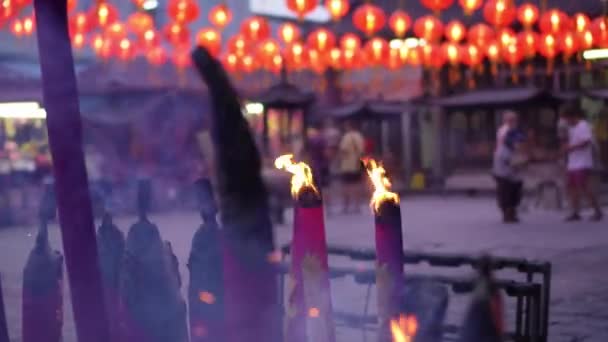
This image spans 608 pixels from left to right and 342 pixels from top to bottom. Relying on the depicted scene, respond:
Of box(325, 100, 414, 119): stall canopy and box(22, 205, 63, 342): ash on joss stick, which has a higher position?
box(325, 100, 414, 119): stall canopy

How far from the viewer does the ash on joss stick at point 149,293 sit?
304 cm

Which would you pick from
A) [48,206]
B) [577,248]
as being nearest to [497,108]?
[577,248]

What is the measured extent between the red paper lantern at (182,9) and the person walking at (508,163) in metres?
5.84

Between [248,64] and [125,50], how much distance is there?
3.46 metres

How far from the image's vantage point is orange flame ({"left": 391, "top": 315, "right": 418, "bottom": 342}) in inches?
90.0

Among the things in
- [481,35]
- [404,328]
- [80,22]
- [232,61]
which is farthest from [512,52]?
[404,328]

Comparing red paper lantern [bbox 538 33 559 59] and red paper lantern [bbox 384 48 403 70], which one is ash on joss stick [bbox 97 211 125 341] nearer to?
red paper lantern [bbox 538 33 559 59]

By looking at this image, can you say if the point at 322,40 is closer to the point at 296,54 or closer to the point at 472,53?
the point at 296,54

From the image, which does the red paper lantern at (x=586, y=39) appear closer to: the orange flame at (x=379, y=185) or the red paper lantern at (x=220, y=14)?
the red paper lantern at (x=220, y=14)

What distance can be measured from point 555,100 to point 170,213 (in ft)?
30.5

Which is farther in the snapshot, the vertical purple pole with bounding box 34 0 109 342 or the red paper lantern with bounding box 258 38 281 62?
the red paper lantern with bounding box 258 38 281 62

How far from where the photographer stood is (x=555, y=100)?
2370 cm

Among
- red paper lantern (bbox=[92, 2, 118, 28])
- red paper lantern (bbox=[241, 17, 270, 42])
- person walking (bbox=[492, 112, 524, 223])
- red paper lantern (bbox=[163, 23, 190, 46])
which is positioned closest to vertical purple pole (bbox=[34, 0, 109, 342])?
person walking (bbox=[492, 112, 524, 223])

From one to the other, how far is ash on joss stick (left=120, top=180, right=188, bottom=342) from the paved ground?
79cm
